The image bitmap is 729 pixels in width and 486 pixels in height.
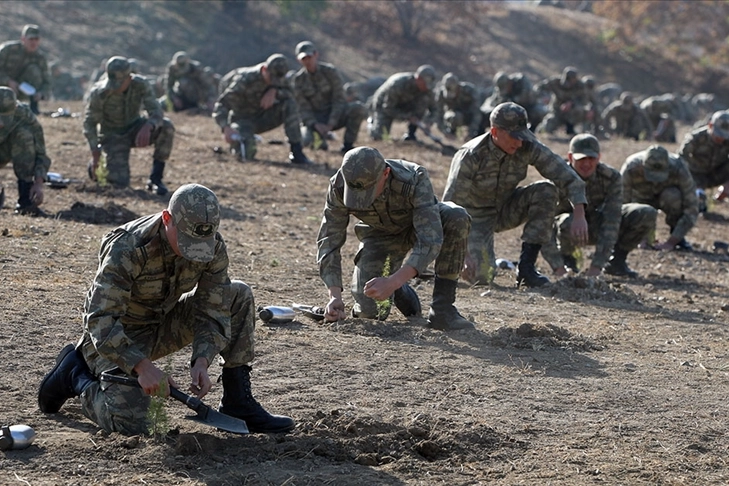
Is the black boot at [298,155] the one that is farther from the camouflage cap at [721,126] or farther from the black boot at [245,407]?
the black boot at [245,407]

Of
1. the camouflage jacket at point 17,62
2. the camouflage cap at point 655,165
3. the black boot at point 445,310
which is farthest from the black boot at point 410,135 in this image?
the black boot at point 445,310

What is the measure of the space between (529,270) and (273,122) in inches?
283

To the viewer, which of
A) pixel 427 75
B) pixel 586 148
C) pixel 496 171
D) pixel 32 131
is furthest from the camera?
pixel 427 75

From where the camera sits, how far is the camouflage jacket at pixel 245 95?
15.4 meters

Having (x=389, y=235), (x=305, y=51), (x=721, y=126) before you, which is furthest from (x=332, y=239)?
(x=305, y=51)

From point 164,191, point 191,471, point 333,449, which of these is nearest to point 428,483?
point 333,449

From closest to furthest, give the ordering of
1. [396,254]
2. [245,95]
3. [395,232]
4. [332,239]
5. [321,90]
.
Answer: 1. [332,239]
2. [395,232]
3. [396,254]
4. [245,95]
5. [321,90]

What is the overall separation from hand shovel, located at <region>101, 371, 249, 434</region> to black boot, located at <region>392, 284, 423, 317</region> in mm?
2667

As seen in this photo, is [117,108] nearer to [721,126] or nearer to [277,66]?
[277,66]

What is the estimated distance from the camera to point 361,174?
6391 millimetres

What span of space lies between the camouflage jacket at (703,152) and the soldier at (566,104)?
10330 millimetres

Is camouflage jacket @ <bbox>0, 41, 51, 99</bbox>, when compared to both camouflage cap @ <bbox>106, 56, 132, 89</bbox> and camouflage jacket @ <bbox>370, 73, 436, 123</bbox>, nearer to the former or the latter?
camouflage jacket @ <bbox>370, 73, 436, 123</bbox>

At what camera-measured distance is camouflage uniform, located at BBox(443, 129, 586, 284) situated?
8.83 meters

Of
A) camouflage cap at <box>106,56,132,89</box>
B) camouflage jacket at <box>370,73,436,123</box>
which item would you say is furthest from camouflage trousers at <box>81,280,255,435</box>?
camouflage jacket at <box>370,73,436,123</box>
